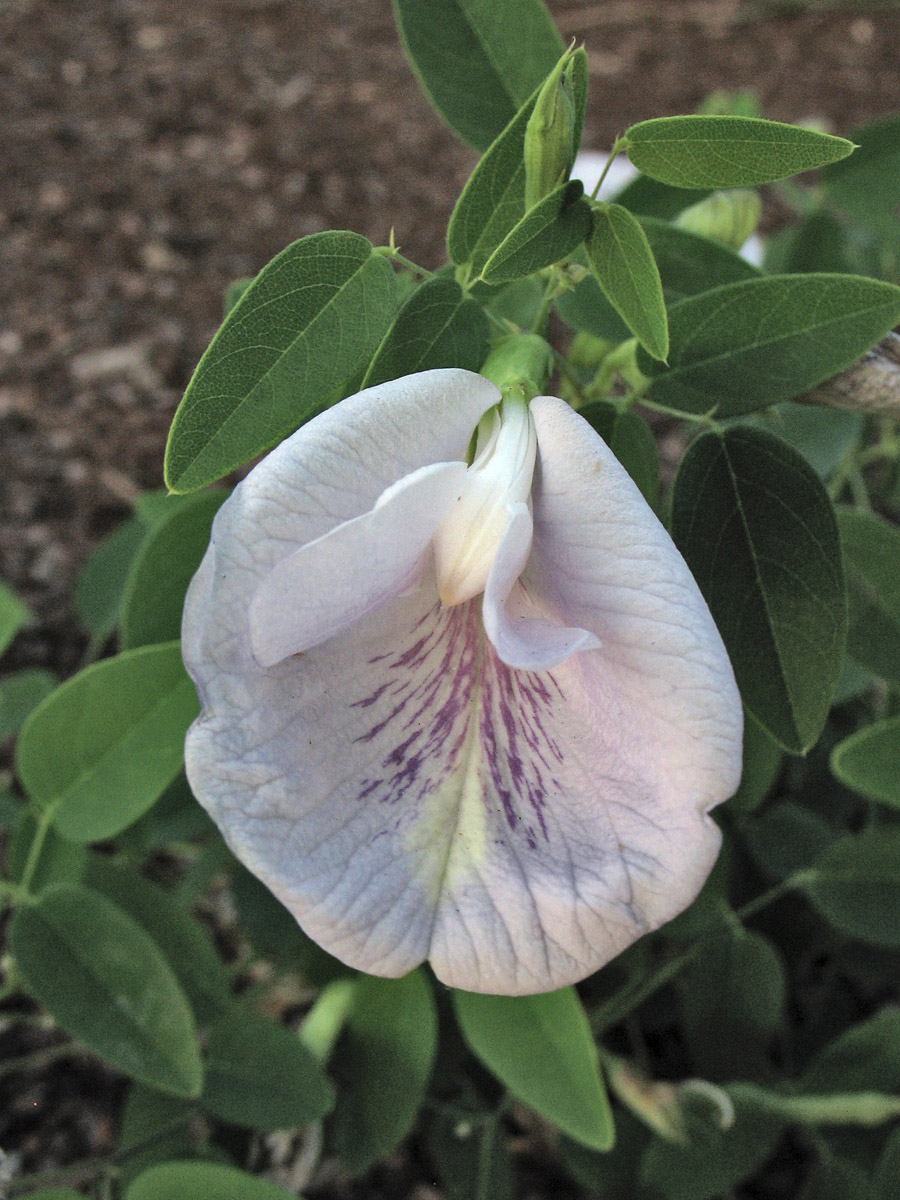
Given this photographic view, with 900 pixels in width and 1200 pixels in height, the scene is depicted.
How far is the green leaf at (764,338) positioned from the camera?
2.23 ft

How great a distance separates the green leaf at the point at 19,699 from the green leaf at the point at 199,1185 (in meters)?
0.55

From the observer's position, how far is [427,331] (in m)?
0.67

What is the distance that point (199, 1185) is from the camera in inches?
32.0

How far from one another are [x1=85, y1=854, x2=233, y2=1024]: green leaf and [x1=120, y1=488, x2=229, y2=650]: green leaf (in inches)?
8.9

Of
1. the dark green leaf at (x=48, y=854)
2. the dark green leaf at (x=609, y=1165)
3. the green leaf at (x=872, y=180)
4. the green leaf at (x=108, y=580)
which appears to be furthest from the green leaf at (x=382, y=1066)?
the green leaf at (x=872, y=180)

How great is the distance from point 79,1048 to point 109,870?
1.10 feet

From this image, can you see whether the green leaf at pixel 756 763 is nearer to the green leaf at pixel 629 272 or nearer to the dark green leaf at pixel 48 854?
the green leaf at pixel 629 272

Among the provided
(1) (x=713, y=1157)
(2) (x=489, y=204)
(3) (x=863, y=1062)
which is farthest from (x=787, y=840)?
(2) (x=489, y=204)

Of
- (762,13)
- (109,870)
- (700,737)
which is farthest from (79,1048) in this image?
(762,13)

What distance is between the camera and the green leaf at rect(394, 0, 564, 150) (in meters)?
0.83

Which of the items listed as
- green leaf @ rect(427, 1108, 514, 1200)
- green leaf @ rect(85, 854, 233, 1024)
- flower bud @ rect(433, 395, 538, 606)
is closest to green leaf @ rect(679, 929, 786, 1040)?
green leaf @ rect(427, 1108, 514, 1200)

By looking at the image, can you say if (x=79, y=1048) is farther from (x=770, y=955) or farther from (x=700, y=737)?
(x=700, y=737)

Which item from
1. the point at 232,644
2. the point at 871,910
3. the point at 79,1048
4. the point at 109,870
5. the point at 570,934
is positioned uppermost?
the point at 232,644

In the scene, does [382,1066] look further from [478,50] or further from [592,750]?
[478,50]
